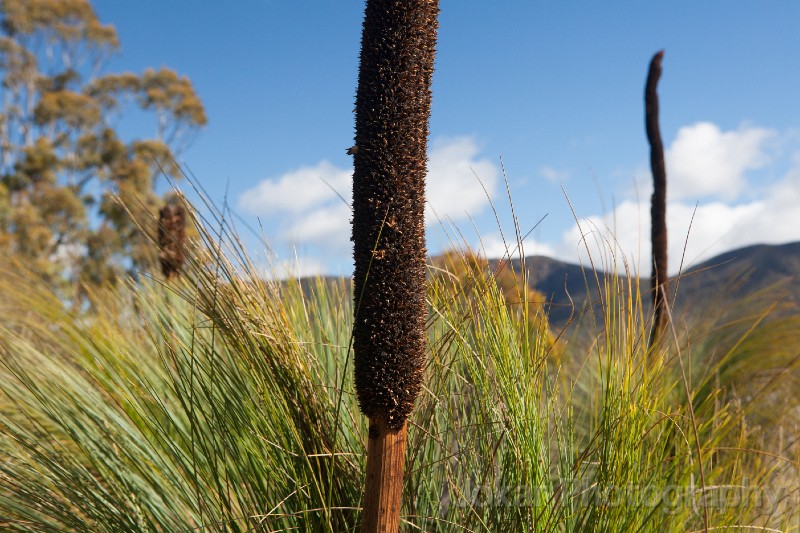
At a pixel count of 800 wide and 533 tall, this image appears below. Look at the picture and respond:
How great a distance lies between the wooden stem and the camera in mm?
1891

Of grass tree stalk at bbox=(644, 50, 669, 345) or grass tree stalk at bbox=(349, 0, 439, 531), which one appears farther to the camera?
grass tree stalk at bbox=(644, 50, 669, 345)

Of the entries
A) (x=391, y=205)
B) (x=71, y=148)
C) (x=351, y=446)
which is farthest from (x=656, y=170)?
(x=71, y=148)

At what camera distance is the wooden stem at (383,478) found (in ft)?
6.20

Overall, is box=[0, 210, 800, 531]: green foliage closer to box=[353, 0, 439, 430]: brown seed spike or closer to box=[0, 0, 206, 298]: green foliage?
box=[353, 0, 439, 430]: brown seed spike

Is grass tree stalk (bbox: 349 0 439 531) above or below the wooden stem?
above

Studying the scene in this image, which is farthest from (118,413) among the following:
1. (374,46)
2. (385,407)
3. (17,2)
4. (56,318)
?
(17,2)

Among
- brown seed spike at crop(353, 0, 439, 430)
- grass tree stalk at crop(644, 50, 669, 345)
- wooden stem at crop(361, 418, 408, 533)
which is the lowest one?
wooden stem at crop(361, 418, 408, 533)

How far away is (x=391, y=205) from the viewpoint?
5.91ft

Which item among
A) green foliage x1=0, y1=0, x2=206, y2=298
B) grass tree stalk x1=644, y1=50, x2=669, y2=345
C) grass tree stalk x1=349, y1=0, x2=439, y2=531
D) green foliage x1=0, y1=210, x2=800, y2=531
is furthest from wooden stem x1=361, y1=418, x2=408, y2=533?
green foliage x1=0, y1=0, x2=206, y2=298

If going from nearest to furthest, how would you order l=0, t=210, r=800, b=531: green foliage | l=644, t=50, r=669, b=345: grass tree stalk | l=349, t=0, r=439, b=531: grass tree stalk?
l=349, t=0, r=439, b=531: grass tree stalk → l=0, t=210, r=800, b=531: green foliage → l=644, t=50, r=669, b=345: grass tree stalk

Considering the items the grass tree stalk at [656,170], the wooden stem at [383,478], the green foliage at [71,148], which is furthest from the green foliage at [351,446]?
the green foliage at [71,148]

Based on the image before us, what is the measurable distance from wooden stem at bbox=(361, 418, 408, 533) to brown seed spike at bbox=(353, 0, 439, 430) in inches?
2.6

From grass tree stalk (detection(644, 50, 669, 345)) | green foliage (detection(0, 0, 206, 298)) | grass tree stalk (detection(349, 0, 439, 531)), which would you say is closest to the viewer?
grass tree stalk (detection(349, 0, 439, 531))

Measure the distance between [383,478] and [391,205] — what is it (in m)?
0.72
